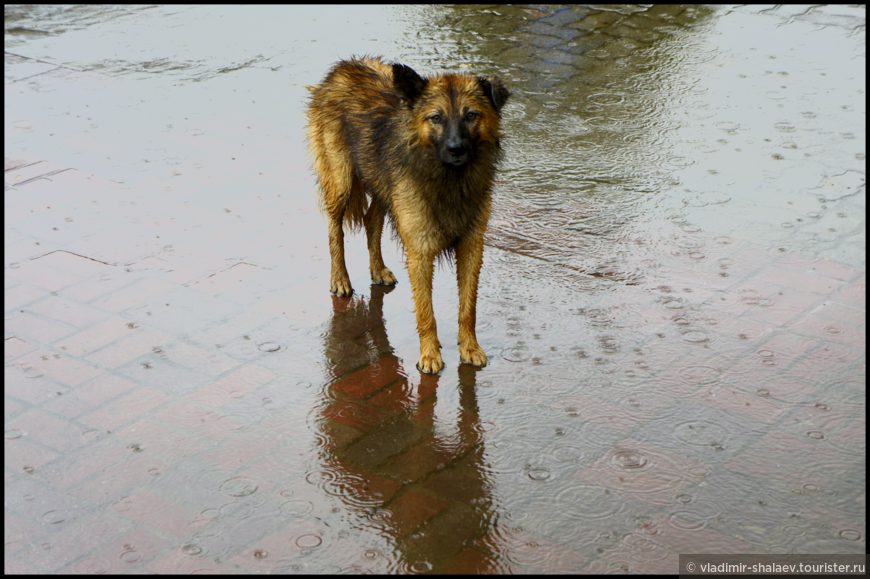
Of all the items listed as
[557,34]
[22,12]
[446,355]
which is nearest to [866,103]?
[557,34]

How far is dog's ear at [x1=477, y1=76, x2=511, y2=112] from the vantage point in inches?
187

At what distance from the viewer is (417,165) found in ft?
16.3

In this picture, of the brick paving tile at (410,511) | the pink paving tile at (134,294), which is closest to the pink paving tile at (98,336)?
the pink paving tile at (134,294)

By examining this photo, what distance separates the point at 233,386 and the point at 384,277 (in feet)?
5.26

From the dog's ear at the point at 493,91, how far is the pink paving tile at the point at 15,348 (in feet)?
10.4

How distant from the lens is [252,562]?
3.67 m

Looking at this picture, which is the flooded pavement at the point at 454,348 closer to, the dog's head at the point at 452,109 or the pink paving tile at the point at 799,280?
the pink paving tile at the point at 799,280

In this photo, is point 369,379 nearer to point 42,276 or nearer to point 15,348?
point 15,348

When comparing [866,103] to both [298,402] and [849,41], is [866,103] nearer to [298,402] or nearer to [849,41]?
[849,41]

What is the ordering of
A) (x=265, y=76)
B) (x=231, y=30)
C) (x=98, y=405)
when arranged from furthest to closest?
(x=231, y=30) < (x=265, y=76) < (x=98, y=405)

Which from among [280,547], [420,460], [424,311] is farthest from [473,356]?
[280,547]

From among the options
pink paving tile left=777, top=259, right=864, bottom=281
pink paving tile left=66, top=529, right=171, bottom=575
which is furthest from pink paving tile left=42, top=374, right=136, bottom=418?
pink paving tile left=777, top=259, right=864, bottom=281

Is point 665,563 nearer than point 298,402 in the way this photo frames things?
Yes

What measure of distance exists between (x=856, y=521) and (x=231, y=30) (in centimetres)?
1087
